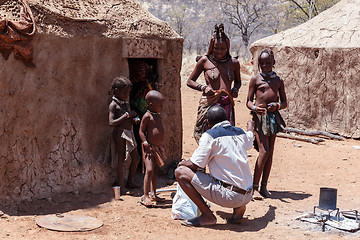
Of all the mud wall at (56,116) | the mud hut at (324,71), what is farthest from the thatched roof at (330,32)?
the mud wall at (56,116)

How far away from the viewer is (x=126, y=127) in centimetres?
571

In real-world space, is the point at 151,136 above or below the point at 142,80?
below

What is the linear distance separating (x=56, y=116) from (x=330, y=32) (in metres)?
7.37

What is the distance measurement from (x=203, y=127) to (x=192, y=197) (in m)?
1.41

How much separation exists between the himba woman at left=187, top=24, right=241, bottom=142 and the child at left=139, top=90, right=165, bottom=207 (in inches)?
25.6

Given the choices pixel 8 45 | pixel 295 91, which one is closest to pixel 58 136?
pixel 8 45

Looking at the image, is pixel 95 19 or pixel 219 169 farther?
pixel 95 19

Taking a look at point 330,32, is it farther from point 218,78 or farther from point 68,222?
point 68,222

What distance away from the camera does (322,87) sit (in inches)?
408

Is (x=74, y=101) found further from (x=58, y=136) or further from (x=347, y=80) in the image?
(x=347, y=80)

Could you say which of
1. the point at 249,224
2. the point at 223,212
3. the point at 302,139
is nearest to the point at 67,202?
the point at 223,212

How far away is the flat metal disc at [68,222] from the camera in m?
4.52

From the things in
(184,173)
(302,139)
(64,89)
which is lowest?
(302,139)

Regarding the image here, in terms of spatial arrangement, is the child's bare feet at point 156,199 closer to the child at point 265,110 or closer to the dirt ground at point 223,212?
the dirt ground at point 223,212
